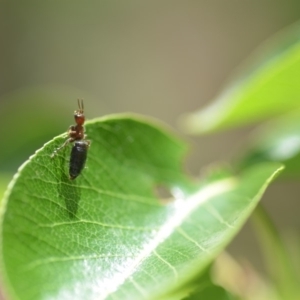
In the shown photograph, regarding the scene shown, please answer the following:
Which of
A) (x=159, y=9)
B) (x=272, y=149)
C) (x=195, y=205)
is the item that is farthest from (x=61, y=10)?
(x=195, y=205)

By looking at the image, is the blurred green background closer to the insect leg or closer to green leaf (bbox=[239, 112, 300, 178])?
green leaf (bbox=[239, 112, 300, 178])

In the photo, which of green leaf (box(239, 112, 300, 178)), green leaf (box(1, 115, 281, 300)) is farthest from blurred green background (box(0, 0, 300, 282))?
green leaf (box(1, 115, 281, 300))

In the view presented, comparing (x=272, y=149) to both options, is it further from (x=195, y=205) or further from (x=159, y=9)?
(x=159, y=9)

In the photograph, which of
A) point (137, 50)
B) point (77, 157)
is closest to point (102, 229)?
point (77, 157)

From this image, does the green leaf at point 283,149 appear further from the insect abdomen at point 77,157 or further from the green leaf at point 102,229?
the insect abdomen at point 77,157

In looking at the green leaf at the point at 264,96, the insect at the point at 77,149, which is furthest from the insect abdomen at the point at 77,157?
the green leaf at the point at 264,96

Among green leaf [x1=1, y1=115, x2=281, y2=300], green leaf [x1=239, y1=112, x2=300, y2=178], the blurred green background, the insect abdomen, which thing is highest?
the blurred green background
